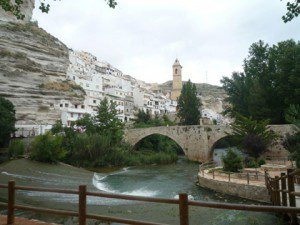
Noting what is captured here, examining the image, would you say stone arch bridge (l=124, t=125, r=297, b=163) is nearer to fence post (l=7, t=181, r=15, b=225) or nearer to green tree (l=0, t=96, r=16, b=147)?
green tree (l=0, t=96, r=16, b=147)

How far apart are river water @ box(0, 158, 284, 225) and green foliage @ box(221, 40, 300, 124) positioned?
14.3 metres

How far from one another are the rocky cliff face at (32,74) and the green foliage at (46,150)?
14.8 metres

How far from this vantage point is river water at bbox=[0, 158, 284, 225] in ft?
39.8

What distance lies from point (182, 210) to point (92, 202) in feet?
37.1

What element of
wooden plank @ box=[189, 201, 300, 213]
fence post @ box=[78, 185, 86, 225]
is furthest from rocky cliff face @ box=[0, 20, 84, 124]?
wooden plank @ box=[189, 201, 300, 213]

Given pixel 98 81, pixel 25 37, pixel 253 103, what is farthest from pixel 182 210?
pixel 98 81

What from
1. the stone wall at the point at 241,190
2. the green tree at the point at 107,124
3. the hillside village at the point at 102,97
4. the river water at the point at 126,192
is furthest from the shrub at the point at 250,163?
the hillside village at the point at 102,97

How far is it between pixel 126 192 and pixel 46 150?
11900 millimetres

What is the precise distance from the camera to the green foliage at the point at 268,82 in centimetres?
3347

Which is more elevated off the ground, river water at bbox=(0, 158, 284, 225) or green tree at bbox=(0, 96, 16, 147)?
green tree at bbox=(0, 96, 16, 147)

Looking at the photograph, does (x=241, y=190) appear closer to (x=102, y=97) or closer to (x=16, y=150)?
(x=16, y=150)

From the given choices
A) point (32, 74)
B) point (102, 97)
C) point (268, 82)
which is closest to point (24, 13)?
point (32, 74)

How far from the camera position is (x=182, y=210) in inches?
179

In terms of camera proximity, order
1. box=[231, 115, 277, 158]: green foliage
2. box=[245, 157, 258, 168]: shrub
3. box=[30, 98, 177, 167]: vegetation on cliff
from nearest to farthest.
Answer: box=[245, 157, 258, 168]: shrub → box=[231, 115, 277, 158]: green foliage → box=[30, 98, 177, 167]: vegetation on cliff
